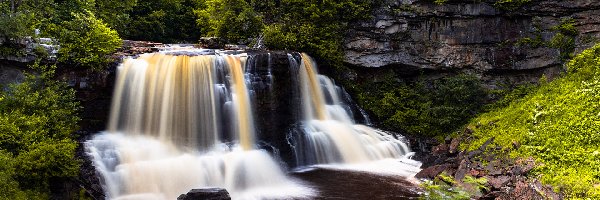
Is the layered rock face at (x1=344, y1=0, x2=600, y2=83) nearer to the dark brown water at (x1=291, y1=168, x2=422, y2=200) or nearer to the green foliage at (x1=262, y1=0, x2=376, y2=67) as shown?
the green foliage at (x1=262, y1=0, x2=376, y2=67)

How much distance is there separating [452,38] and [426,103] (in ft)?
11.3

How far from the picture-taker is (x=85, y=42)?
46.8ft

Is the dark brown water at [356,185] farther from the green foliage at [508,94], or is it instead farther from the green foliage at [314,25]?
the green foliage at [508,94]

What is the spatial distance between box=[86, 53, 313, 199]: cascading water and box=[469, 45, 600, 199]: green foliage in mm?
6523

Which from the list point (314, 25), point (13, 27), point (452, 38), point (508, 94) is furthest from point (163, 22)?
point (508, 94)

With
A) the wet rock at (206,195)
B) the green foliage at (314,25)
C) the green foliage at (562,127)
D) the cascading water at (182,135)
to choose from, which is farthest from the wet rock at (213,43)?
the green foliage at (562,127)

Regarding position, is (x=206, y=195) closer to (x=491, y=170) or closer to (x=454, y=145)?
(x=491, y=170)

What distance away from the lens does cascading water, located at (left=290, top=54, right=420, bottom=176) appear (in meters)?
15.6

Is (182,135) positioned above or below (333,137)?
above

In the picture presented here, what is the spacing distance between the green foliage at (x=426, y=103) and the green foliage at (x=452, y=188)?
5.23 m

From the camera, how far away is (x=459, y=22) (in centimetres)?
2000

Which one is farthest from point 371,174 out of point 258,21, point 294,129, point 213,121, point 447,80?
point 258,21

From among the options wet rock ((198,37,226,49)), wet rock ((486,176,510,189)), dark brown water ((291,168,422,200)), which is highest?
wet rock ((198,37,226,49))

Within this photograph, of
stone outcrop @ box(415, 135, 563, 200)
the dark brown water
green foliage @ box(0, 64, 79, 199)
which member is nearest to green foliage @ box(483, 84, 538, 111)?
stone outcrop @ box(415, 135, 563, 200)
